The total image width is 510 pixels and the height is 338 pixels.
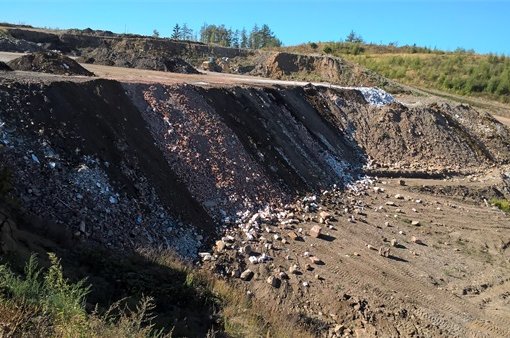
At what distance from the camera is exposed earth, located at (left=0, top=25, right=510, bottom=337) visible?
971 centimetres

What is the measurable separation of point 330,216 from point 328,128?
29.3 ft

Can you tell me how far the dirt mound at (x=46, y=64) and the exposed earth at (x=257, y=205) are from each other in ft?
5.85

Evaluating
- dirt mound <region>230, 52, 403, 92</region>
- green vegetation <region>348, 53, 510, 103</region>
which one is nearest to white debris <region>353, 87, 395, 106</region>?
dirt mound <region>230, 52, 403, 92</region>

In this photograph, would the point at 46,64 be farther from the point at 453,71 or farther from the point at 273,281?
the point at 453,71

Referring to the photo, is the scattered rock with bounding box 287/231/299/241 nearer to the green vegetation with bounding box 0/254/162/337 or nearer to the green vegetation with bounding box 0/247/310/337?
the green vegetation with bounding box 0/247/310/337

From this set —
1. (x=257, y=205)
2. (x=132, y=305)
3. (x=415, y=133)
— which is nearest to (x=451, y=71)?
(x=415, y=133)

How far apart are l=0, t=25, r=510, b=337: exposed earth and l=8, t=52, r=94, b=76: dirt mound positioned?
1784 millimetres

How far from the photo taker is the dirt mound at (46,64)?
16531 millimetres

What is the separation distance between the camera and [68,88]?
12.0 metres

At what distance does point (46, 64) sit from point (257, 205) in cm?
888

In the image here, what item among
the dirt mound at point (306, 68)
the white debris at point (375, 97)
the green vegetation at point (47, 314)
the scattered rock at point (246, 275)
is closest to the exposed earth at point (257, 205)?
the scattered rock at point (246, 275)

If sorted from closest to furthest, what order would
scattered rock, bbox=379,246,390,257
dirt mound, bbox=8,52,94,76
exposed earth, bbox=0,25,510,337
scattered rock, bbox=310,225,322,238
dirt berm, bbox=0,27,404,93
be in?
exposed earth, bbox=0,25,510,337 < scattered rock, bbox=379,246,390,257 < scattered rock, bbox=310,225,322,238 < dirt mound, bbox=8,52,94,76 < dirt berm, bbox=0,27,404,93

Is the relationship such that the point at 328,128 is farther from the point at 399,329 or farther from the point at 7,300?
the point at 7,300

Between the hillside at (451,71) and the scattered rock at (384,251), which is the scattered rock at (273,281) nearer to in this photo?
the scattered rock at (384,251)
